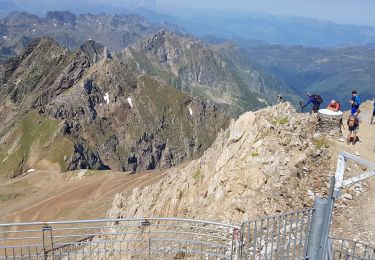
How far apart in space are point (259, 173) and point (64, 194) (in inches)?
2558

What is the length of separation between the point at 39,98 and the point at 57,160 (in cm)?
6044

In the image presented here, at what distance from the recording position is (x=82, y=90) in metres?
166

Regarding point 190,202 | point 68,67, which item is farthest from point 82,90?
point 190,202

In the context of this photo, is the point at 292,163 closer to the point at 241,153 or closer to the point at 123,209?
the point at 241,153

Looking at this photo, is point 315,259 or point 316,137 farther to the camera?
point 316,137

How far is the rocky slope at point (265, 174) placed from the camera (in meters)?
19.7

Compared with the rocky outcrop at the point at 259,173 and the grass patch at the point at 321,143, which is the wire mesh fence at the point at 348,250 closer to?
the rocky outcrop at the point at 259,173

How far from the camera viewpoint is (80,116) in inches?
6147

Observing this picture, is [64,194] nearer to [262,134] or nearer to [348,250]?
[262,134]

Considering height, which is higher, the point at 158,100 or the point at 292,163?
the point at 292,163

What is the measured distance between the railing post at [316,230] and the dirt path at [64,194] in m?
49.6

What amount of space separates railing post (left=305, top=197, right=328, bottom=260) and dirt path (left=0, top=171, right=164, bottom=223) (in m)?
49.6

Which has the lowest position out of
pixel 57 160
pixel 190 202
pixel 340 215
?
pixel 57 160

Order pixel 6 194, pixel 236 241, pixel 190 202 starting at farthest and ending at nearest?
pixel 6 194 → pixel 190 202 → pixel 236 241
